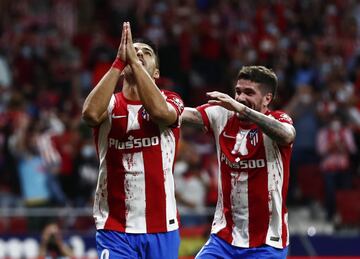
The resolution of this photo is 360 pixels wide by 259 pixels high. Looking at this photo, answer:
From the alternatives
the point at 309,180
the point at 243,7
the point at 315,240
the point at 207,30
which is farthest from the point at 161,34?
the point at 315,240

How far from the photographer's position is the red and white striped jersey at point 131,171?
275 inches

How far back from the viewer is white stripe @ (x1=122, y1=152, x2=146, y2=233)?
700 cm

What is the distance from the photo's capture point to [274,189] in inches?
293

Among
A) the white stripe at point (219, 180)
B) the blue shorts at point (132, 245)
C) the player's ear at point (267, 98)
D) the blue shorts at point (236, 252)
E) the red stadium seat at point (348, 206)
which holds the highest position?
the player's ear at point (267, 98)

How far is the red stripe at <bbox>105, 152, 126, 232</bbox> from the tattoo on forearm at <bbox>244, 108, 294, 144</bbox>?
958mm

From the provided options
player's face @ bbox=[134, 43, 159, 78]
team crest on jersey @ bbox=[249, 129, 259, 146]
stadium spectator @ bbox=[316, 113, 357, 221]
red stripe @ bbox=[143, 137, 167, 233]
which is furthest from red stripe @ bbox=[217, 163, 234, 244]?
stadium spectator @ bbox=[316, 113, 357, 221]

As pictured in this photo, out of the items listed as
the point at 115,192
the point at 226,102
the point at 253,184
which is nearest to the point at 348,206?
the point at 253,184

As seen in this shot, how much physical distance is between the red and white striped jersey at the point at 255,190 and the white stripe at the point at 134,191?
0.77 m

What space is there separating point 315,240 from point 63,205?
3584 mm

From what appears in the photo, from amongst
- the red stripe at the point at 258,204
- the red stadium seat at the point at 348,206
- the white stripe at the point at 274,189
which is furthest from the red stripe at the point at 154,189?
the red stadium seat at the point at 348,206

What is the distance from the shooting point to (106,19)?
842 inches

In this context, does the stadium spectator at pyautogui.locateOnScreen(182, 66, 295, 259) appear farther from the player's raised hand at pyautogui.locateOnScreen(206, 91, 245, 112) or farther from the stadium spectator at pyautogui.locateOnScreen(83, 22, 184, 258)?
the stadium spectator at pyautogui.locateOnScreen(83, 22, 184, 258)

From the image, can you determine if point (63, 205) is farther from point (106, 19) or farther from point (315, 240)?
point (106, 19)

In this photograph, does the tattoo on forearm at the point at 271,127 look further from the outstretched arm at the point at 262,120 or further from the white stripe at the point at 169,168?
the white stripe at the point at 169,168
